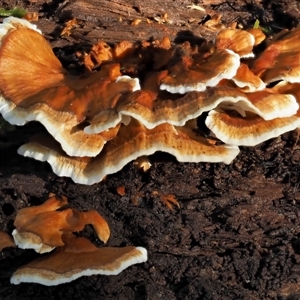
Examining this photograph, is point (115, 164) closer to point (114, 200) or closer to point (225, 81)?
point (114, 200)

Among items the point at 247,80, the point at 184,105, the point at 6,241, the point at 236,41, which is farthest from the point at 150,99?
the point at 6,241

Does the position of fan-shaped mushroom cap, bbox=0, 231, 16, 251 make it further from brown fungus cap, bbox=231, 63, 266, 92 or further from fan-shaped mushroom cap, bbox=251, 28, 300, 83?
fan-shaped mushroom cap, bbox=251, 28, 300, 83

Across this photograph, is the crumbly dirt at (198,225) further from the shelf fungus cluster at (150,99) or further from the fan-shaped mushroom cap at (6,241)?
the shelf fungus cluster at (150,99)

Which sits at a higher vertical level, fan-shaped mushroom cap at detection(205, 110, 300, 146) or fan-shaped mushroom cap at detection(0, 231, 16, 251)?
fan-shaped mushroom cap at detection(205, 110, 300, 146)

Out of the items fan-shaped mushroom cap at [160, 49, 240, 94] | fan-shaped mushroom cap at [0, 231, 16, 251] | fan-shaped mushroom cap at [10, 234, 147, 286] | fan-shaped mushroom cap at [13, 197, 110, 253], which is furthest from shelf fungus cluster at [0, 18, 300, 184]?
fan-shaped mushroom cap at [0, 231, 16, 251]

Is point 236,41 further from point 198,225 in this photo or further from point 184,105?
point 198,225

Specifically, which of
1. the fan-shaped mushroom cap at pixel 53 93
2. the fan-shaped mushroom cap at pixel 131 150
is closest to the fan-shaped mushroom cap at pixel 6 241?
the fan-shaped mushroom cap at pixel 131 150

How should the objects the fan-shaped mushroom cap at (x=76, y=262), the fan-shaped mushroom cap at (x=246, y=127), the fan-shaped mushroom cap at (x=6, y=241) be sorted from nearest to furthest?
the fan-shaped mushroom cap at (x=246, y=127) < the fan-shaped mushroom cap at (x=76, y=262) < the fan-shaped mushroom cap at (x=6, y=241)
